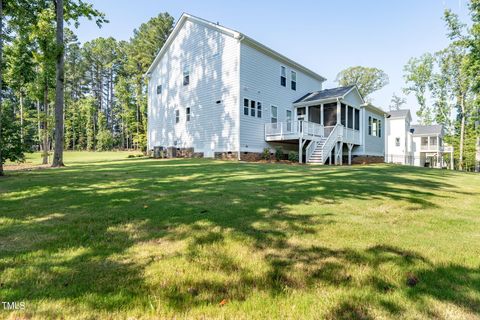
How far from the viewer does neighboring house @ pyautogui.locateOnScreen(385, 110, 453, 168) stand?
34.5 meters

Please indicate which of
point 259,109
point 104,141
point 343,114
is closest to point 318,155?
point 259,109

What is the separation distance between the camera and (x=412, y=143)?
126ft

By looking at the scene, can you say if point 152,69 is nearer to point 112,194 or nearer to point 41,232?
point 112,194

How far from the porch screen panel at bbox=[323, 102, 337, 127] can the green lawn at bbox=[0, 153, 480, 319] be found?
1629 centimetres

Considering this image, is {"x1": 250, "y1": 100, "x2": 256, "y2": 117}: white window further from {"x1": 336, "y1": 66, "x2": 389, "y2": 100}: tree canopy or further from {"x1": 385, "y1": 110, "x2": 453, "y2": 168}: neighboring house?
{"x1": 336, "y1": 66, "x2": 389, "y2": 100}: tree canopy

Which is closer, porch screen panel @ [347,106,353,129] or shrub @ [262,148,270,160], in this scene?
shrub @ [262,148,270,160]

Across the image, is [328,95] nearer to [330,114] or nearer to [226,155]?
[330,114]

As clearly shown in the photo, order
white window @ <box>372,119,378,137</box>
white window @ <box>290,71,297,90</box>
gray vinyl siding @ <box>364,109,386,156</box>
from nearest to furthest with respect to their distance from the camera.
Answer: white window @ <box>290,71,297,90</box> → gray vinyl siding @ <box>364,109,386,156</box> → white window @ <box>372,119,378,137</box>

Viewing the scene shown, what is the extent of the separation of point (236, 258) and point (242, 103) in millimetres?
15002

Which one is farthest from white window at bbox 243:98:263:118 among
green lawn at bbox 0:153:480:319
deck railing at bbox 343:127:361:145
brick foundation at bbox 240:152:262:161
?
green lawn at bbox 0:153:480:319

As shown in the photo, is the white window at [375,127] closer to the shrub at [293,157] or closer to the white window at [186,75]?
the shrub at [293,157]

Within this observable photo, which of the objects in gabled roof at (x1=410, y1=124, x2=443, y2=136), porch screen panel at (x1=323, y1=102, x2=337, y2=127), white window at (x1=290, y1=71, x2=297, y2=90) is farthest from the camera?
gabled roof at (x1=410, y1=124, x2=443, y2=136)

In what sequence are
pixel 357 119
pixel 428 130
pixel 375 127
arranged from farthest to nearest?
pixel 428 130 < pixel 375 127 < pixel 357 119

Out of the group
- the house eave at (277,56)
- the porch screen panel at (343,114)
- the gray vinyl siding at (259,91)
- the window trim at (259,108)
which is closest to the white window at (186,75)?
the gray vinyl siding at (259,91)
